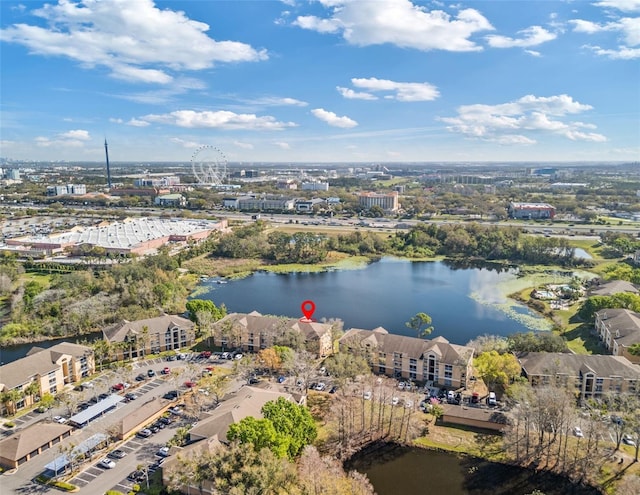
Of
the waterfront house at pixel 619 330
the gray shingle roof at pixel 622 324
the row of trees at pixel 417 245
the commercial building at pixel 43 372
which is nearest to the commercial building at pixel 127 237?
the row of trees at pixel 417 245

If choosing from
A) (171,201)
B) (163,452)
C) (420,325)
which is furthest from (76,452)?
(171,201)

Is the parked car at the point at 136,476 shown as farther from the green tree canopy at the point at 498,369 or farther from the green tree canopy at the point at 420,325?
the green tree canopy at the point at 420,325

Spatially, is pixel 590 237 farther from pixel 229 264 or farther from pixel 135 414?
pixel 135 414

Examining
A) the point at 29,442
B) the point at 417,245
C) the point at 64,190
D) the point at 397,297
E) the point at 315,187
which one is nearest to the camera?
the point at 29,442

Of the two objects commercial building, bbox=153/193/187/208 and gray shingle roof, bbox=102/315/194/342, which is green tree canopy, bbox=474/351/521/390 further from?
commercial building, bbox=153/193/187/208

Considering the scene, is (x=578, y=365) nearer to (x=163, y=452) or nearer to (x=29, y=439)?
(x=163, y=452)

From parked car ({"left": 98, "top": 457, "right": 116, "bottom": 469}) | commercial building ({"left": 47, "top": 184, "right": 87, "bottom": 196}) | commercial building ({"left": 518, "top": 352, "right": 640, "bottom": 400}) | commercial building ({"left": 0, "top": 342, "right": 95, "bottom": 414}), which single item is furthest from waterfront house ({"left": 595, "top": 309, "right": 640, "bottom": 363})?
commercial building ({"left": 47, "top": 184, "right": 87, "bottom": 196})

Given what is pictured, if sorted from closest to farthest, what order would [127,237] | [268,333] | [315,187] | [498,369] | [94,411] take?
[94,411], [498,369], [268,333], [127,237], [315,187]
